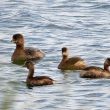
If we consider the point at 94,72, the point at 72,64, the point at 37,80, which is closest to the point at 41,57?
the point at 72,64

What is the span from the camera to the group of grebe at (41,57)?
1389 centimetres

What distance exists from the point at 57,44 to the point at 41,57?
1.69m

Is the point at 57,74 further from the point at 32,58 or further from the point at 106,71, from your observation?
the point at 32,58

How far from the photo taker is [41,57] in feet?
57.6

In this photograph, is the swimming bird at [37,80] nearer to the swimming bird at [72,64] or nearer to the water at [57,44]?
the water at [57,44]

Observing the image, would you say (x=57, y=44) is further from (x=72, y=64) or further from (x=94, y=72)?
(x=94, y=72)

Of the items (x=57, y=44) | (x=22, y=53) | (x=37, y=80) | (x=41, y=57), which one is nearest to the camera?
(x=37, y=80)

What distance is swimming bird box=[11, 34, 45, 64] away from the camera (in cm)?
1758

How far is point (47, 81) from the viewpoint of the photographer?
13.7m

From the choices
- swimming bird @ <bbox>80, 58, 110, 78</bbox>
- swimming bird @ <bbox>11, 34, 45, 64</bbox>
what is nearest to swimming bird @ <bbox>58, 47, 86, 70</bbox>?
swimming bird @ <bbox>80, 58, 110, 78</bbox>

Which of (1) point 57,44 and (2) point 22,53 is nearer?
(2) point 22,53

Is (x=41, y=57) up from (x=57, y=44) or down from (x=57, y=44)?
down

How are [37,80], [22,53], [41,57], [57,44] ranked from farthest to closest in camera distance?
[57,44]
[22,53]
[41,57]
[37,80]

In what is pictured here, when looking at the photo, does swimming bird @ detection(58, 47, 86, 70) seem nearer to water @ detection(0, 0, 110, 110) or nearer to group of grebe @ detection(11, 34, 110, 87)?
group of grebe @ detection(11, 34, 110, 87)
